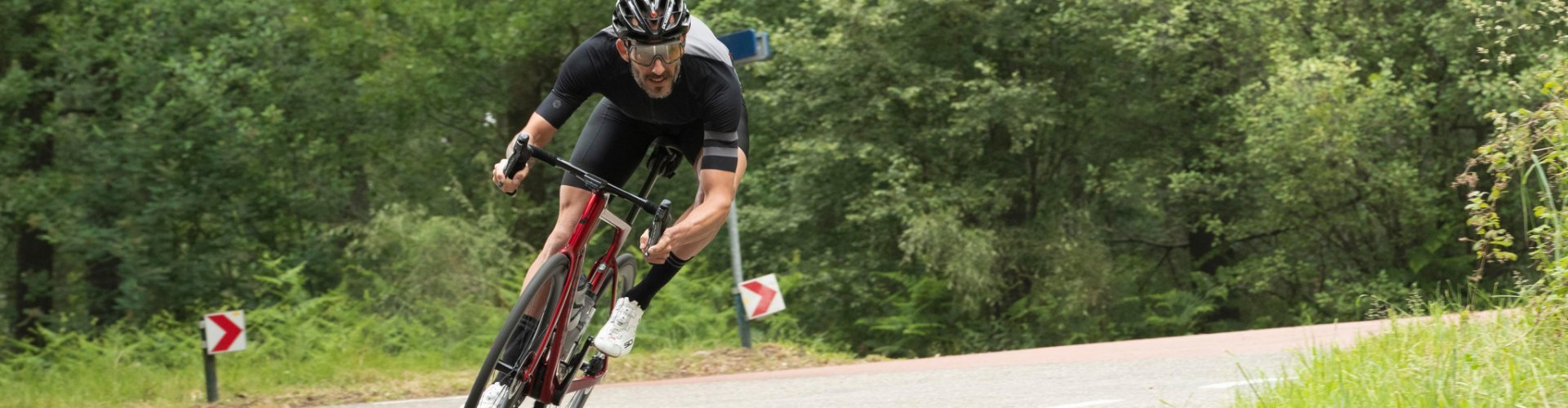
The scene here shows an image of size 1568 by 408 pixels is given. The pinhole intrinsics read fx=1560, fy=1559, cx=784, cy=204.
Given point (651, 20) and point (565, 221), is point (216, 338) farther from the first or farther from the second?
point (651, 20)

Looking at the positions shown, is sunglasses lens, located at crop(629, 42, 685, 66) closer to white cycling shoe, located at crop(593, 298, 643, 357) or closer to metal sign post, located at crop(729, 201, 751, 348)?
white cycling shoe, located at crop(593, 298, 643, 357)

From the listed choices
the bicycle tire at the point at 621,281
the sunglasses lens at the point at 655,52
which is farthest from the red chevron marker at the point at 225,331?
the sunglasses lens at the point at 655,52

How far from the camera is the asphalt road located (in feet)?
25.0

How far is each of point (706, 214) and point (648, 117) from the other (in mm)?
511

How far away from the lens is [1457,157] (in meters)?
24.4

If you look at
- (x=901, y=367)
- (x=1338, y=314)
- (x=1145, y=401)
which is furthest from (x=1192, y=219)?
(x=1145, y=401)

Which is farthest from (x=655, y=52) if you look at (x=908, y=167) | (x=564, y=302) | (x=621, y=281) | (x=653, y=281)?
(x=908, y=167)

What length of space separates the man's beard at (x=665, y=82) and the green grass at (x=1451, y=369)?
237cm

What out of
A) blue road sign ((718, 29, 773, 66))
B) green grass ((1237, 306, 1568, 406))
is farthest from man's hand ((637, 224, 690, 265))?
blue road sign ((718, 29, 773, 66))

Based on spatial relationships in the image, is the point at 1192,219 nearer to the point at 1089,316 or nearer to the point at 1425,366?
the point at 1089,316

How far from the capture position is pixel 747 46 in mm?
11844

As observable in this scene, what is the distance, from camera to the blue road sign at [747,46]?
1180 cm

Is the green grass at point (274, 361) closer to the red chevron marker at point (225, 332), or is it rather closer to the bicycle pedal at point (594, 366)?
the red chevron marker at point (225, 332)

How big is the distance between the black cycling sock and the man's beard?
76 centimetres
